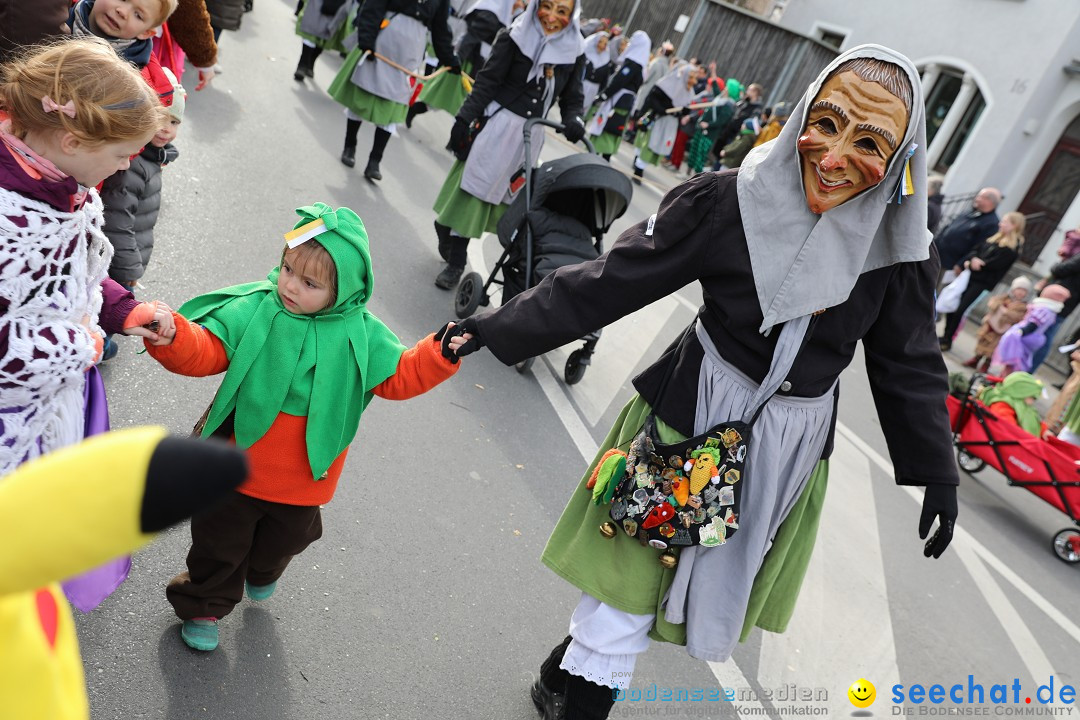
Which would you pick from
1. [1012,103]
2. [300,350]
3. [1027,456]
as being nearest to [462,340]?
[300,350]

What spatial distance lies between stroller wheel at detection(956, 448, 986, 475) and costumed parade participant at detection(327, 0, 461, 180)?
5.55m

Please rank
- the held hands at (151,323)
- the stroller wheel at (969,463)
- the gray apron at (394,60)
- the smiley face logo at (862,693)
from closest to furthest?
the held hands at (151,323) < the smiley face logo at (862,693) < the stroller wheel at (969,463) < the gray apron at (394,60)

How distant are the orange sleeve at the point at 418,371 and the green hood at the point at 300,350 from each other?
0.30ft

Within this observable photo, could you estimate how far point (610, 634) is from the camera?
2822 mm

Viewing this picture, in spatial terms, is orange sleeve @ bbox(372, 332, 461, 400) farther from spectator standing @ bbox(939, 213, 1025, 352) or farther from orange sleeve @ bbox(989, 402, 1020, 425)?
spectator standing @ bbox(939, 213, 1025, 352)

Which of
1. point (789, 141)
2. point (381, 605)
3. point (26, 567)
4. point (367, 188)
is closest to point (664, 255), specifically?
point (789, 141)

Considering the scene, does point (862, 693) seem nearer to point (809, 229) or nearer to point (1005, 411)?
point (809, 229)

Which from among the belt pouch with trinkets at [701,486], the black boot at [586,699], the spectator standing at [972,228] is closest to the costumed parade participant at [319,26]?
the spectator standing at [972,228]

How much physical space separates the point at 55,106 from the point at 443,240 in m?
4.86

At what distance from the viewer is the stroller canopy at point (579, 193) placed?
18.0 ft

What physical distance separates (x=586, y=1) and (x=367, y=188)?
73.6 ft

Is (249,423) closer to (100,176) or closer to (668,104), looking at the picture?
(100,176)

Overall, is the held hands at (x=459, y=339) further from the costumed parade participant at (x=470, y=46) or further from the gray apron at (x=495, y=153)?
the costumed parade participant at (x=470, y=46)

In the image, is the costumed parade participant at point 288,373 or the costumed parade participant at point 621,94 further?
the costumed parade participant at point 621,94
